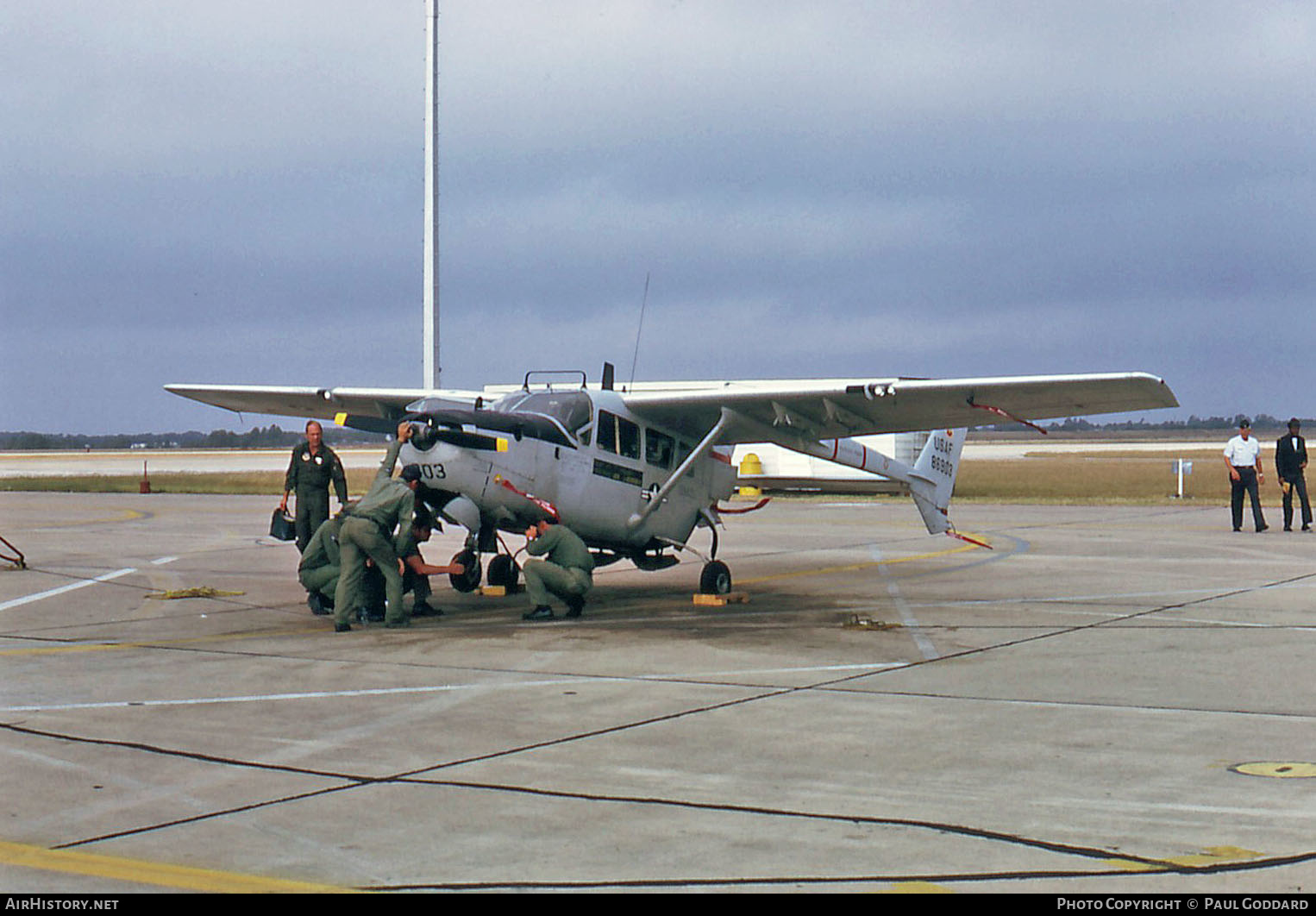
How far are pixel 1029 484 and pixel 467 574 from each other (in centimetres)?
4382

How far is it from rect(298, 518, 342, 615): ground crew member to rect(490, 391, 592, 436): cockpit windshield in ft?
7.32

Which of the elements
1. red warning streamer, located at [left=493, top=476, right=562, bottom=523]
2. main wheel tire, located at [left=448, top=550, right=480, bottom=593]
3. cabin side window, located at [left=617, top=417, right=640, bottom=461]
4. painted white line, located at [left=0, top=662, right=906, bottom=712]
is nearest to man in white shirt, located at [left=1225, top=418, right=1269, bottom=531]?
cabin side window, located at [left=617, top=417, right=640, bottom=461]

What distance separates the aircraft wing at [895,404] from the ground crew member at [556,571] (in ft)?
7.99

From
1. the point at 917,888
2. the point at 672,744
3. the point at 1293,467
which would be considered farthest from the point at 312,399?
the point at 1293,467

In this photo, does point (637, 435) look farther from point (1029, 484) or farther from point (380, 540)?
point (1029, 484)

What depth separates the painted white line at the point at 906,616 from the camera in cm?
1148

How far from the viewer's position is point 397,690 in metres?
Result: 9.41

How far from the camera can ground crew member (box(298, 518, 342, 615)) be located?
45.9 feet

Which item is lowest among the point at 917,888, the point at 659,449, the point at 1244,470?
the point at 917,888

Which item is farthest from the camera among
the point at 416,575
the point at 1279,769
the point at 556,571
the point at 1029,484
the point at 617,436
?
the point at 1029,484

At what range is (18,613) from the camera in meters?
14.2

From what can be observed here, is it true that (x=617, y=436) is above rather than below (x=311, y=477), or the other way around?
above

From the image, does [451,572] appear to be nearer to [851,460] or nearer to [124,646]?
[124,646]

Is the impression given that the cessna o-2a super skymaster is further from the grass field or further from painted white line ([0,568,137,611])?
the grass field
